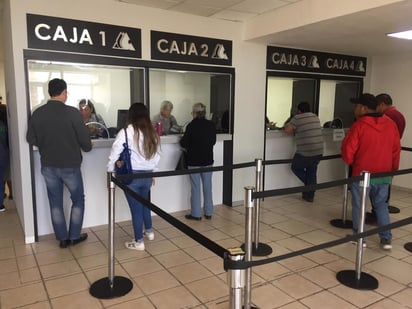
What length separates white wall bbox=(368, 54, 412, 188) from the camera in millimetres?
5695

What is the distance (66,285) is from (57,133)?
4.19 ft

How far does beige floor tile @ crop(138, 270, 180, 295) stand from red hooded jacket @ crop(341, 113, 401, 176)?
6.21ft

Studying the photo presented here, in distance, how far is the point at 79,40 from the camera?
3.54 metres

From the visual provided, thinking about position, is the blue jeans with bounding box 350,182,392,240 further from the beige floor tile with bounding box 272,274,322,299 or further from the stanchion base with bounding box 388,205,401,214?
the stanchion base with bounding box 388,205,401,214

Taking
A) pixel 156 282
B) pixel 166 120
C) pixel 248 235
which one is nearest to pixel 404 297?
pixel 248 235

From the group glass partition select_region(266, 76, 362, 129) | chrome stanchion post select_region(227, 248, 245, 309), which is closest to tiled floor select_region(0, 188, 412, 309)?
chrome stanchion post select_region(227, 248, 245, 309)

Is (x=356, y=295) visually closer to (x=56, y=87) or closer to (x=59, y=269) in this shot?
(x=59, y=269)

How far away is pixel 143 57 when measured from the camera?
12.9 feet

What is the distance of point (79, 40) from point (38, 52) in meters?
0.40

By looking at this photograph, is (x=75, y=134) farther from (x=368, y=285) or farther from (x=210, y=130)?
(x=368, y=285)

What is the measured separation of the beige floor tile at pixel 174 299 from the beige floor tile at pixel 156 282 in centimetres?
6

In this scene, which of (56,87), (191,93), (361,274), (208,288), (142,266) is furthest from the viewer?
(191,93)

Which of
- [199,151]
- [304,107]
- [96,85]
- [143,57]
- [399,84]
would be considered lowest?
[199,151]

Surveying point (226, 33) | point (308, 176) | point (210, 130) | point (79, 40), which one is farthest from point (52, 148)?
point (308, 176)
